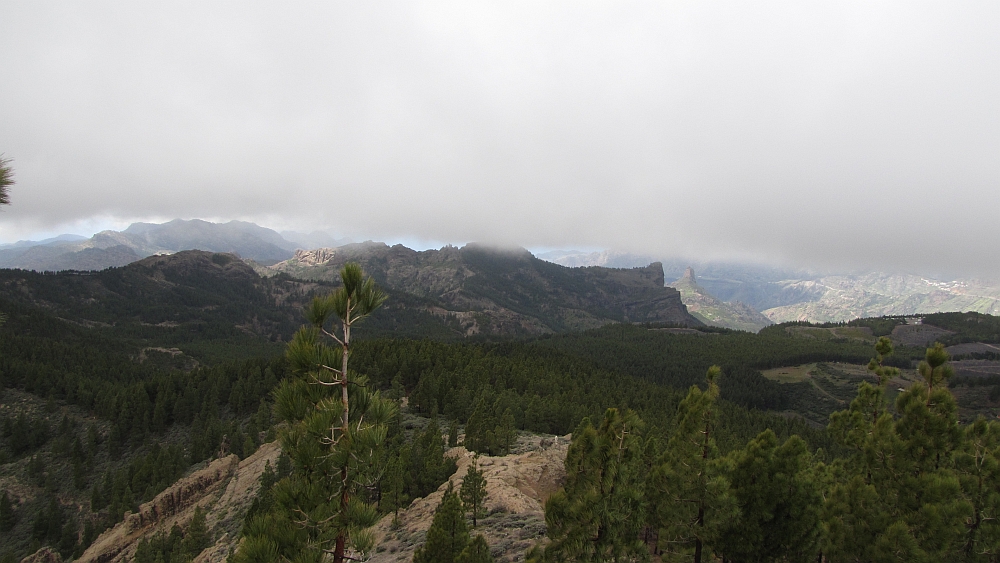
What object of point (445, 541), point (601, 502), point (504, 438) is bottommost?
point (504, 438)

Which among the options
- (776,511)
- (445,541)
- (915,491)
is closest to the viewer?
(915,491)

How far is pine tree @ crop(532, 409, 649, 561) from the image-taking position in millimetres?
15383

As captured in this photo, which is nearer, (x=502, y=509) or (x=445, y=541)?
(x=445, y=541)

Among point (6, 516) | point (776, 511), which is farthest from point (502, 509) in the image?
point (6, 516)

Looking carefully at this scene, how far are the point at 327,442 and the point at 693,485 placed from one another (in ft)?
55.7

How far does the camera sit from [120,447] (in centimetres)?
8281

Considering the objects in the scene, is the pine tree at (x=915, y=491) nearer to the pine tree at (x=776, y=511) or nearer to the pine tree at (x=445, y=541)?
the pine tree at (x=776, y=511)

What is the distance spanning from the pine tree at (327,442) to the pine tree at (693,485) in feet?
49.7

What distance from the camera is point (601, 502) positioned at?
50.4 ft

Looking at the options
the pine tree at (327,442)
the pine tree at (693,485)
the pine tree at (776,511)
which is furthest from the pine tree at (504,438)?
the pine tree at (327,442)

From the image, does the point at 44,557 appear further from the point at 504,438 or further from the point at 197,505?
the point at 504,438

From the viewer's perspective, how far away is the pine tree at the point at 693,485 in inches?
738

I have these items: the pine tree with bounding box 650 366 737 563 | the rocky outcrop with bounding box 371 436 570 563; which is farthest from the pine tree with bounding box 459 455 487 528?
the pine tree with bounding box 650 366 737 563

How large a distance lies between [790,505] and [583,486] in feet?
36.4
